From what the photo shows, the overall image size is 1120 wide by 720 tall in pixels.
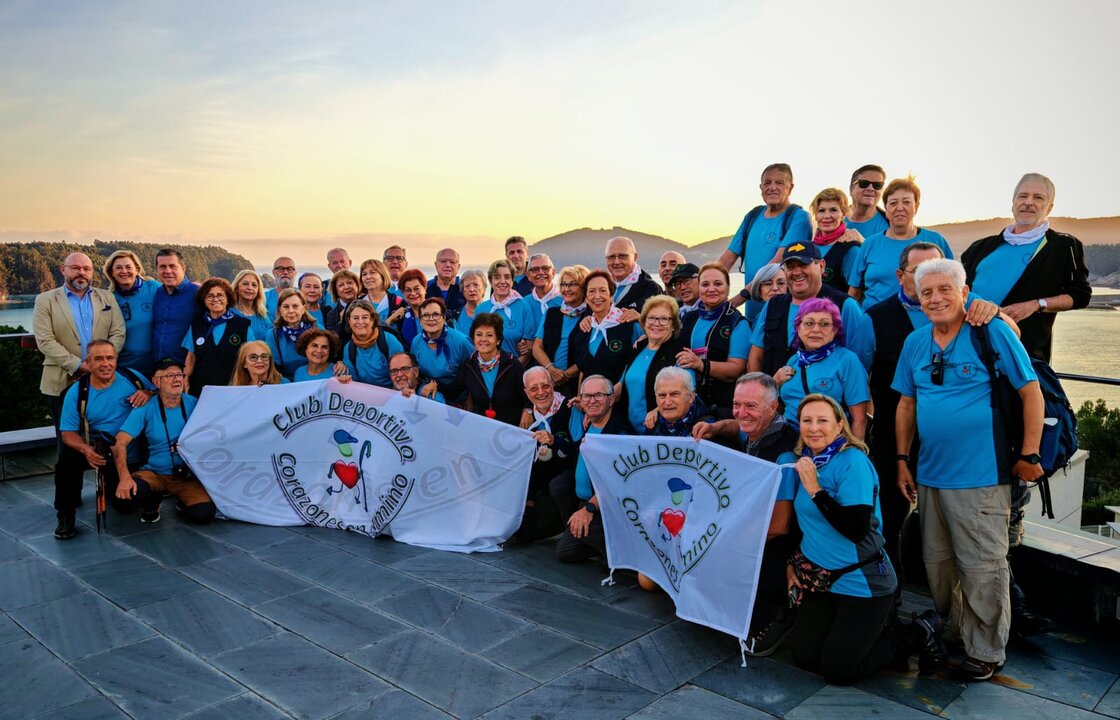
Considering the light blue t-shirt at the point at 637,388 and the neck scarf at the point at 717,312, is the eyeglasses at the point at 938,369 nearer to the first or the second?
the neck scarf at the point at 717,312

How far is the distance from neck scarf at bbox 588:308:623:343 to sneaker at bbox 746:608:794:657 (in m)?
2.54

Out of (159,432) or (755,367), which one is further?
(159,432)

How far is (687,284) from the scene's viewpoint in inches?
253

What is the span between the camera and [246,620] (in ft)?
15.4

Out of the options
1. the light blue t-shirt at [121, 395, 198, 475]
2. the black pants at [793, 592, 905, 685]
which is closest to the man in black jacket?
the black pants at [793, 592, 905, 685]

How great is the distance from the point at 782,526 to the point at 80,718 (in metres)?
3.52

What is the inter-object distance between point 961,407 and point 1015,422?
264mm

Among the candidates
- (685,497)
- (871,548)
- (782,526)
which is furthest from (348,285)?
(871,548)

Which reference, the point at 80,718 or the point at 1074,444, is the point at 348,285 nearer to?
the point at 80,718

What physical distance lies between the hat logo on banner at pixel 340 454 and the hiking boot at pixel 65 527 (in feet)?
5.14

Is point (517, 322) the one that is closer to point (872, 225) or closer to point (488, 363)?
point (488, 363)

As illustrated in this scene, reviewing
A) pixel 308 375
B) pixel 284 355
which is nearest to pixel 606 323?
pixel 308 375

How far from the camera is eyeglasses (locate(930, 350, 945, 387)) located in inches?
161

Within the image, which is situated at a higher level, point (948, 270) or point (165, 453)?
point (948, 270)
